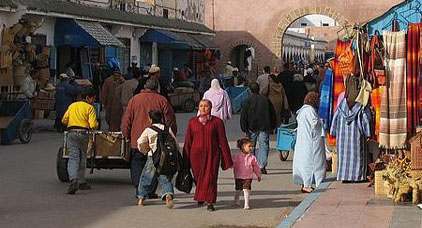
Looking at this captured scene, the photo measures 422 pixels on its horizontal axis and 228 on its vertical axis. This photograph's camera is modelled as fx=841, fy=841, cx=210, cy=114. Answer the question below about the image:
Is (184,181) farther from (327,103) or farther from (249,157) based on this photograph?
(327,103)

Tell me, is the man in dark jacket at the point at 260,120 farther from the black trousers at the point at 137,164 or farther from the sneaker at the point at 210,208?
the sneaker at the point at 210,208

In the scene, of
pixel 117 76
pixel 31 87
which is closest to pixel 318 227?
pixel 117 76

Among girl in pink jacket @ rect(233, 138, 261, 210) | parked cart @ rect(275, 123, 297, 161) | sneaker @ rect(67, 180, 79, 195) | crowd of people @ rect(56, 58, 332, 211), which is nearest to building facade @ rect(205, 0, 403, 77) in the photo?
parked cart @ rect(275, 123, 297, 161)

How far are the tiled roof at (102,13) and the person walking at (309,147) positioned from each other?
1210 cm

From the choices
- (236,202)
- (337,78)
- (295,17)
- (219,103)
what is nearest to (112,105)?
(219,103)

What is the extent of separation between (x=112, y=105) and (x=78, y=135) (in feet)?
20.9

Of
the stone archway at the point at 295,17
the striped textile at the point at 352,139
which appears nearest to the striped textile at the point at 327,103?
the striped textile at the point at 352,139

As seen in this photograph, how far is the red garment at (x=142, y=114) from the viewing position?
10867 mm

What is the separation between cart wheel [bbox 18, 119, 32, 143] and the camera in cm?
1831

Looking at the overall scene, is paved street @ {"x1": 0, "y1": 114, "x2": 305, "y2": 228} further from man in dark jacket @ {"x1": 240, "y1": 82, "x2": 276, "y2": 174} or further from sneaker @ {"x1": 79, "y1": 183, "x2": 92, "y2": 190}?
man in dark jacket @ {"x1": 240, "y1": 82, "x2": 276, "y2": 174}

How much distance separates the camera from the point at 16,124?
1831 cm

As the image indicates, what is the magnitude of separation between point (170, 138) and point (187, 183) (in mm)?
597

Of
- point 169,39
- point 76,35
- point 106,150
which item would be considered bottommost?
point 106,150

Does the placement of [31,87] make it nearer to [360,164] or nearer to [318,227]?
[360,164]
